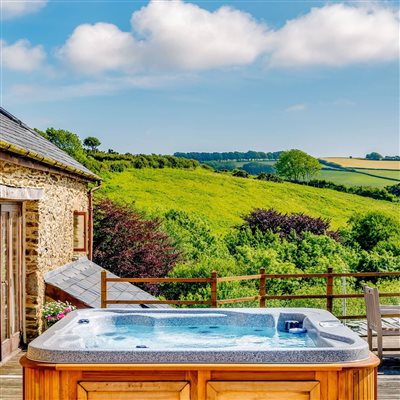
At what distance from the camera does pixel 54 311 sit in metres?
8.54

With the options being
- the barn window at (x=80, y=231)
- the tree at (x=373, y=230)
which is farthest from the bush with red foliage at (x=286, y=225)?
the barn window at (x=80, y=231)

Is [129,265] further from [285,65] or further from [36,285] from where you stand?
[285,65]

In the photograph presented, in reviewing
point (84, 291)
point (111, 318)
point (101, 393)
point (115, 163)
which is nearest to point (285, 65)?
point (115, 163)

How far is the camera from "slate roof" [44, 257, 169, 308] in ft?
29.8

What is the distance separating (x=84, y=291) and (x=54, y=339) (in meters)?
4.67

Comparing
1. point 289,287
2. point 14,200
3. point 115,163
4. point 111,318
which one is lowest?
point 289,287

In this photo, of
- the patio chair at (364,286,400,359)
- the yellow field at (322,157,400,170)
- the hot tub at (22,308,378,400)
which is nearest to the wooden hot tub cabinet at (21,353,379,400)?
the hot tub at (22,308,378,400)

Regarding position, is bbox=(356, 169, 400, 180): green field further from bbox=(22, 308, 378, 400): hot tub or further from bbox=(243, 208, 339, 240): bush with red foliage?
bbox=(22, 308, 378, 400): hot tub

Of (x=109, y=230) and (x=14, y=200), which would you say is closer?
(x=14, y=200)

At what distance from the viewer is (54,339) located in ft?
16.3

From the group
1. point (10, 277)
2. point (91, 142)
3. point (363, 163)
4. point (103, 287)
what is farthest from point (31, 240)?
point (363, 163)

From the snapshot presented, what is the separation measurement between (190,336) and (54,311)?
2.82 m

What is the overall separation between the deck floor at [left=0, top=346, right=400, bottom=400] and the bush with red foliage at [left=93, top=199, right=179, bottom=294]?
8.70 meters

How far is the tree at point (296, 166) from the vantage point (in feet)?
124
